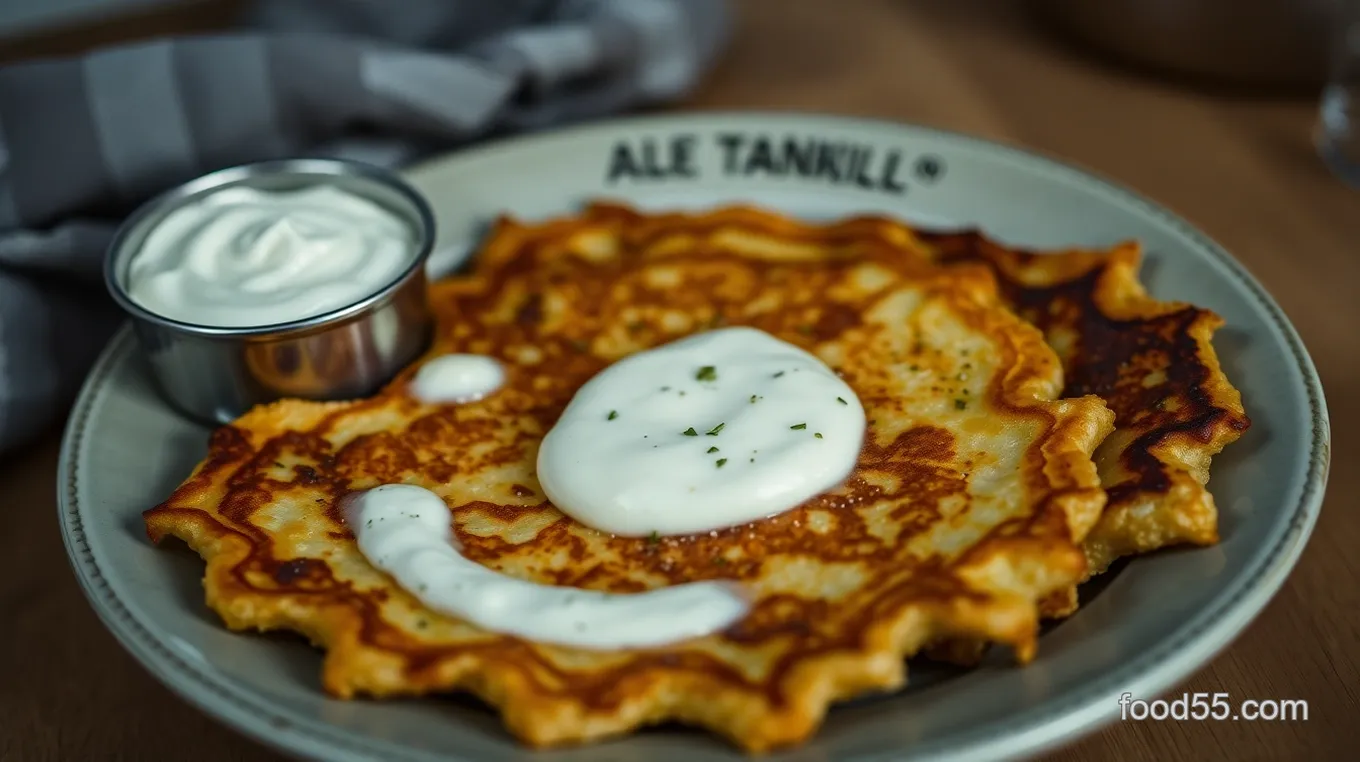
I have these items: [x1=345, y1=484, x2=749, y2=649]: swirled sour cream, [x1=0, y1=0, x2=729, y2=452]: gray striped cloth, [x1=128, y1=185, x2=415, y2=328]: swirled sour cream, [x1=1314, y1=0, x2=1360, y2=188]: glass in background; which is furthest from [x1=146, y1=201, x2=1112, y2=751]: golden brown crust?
[x1=1314, y1=0, x2=1360, y2=188]: glass in background

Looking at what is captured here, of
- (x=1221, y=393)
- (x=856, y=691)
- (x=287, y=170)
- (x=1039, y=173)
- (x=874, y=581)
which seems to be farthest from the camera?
(x=1039, y=173)

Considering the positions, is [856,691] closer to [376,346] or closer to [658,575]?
[658,575]

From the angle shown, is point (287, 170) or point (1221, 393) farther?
point (287, 170)

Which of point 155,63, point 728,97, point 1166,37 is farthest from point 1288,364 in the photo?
point 155,63

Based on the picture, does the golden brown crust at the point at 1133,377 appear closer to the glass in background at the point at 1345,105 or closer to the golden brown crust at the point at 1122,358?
the golden brown crust at the point at 1122,358

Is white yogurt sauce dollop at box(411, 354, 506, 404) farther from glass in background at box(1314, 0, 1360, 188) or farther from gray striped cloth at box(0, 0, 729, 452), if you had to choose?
glass in background at box(1314, 0, 1360, 188)

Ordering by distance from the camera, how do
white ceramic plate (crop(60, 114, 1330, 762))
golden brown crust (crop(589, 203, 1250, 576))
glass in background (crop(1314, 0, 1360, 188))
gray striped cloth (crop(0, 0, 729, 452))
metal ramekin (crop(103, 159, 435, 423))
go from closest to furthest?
white ceramic plate (crop(60, 114, 1330, 762)) < golden brown crust (crop(589, 203, 1250, 576)) < metal ramekin (crop(103, 159, 435, 423)) < gray striped cloth (crop(0, 0, 729, 452)) < glass in background (crop(1314, 0, 1360, 188))
